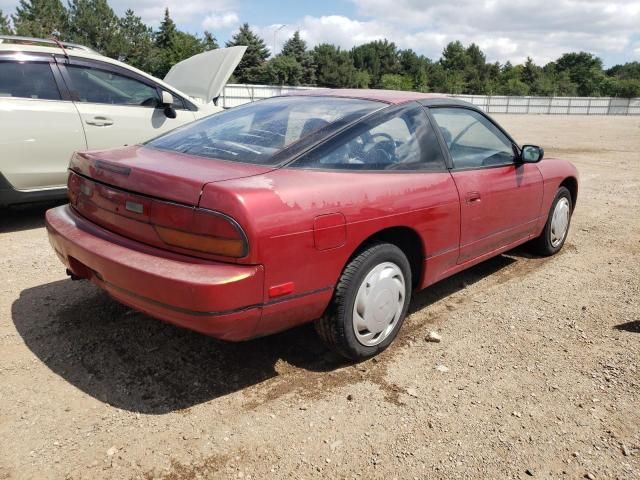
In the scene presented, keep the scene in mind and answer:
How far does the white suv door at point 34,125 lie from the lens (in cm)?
487

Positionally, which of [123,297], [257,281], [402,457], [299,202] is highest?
[299,202]

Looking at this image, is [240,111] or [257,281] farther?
[240,111]

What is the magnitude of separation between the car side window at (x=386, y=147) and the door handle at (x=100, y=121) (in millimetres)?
3599

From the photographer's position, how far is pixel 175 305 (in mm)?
2246

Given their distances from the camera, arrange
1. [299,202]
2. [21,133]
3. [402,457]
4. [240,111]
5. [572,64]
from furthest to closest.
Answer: [572,64], [21,133], [240,111], [299,202], [402,457]

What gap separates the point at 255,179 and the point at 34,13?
268 feet

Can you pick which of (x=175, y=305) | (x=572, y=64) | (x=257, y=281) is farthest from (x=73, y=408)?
(x=572, y=64)

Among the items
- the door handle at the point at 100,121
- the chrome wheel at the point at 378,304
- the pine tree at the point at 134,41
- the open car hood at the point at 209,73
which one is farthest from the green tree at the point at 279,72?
the chrome wheel at the point at 378,304

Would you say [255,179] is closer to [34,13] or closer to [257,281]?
[257,281]

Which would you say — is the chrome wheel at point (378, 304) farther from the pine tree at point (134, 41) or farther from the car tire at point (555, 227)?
the pine tree at point (134, 41)

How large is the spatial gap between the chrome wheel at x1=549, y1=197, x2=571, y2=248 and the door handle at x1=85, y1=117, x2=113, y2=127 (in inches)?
176

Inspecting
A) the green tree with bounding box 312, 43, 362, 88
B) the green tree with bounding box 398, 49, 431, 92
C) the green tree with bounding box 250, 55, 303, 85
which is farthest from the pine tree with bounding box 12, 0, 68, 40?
the green tree with bounding box 398, 49, 431, 92

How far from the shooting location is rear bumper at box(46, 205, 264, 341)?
218 centimetres

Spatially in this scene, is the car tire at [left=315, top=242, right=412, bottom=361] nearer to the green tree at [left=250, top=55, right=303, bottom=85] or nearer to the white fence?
the white fence
